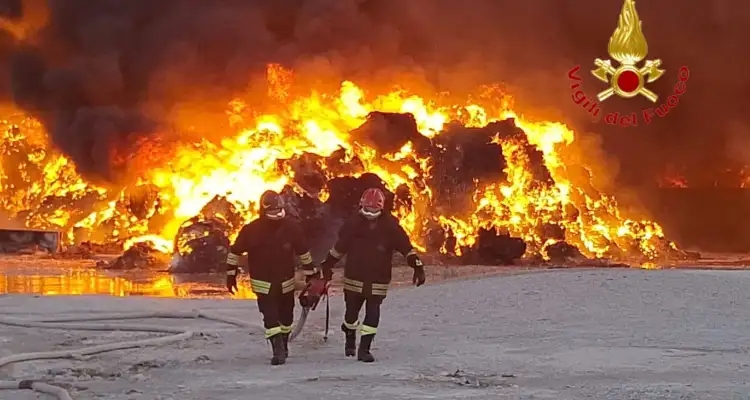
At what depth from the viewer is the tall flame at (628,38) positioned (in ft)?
76.9

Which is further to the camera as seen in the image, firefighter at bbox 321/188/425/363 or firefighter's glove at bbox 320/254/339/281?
firefighter's glove at bbox 320/254/339/281

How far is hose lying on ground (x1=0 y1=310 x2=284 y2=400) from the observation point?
7.34 m

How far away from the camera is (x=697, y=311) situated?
36.7ft

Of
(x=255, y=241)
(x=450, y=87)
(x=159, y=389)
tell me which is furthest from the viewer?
(x=450, y=87)

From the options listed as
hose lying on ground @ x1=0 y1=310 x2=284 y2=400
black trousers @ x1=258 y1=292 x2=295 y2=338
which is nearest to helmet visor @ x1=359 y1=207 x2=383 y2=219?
black trousers @ x1=258 y1=292 x2=295 y2=338

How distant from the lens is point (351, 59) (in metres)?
28.2

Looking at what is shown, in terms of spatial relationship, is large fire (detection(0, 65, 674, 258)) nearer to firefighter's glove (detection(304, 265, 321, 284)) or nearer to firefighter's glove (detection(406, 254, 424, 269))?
firefighter's glove (detection(304, 265, 321, 284))

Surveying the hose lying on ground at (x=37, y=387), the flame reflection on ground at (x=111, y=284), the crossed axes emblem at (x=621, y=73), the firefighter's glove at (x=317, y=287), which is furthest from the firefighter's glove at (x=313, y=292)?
the crossed axes emblem at (x=621, y=73)

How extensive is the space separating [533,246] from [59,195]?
1429cm

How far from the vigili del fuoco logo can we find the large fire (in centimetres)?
244

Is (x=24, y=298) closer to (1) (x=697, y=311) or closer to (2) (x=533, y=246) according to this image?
(1) (x=697, y=311)

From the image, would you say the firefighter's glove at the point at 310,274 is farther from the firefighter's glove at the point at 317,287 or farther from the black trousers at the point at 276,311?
the black trousers at the point at 276,311

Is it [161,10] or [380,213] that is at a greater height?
[161,10]

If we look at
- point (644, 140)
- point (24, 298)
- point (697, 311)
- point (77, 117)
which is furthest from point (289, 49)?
point (697, 311)
